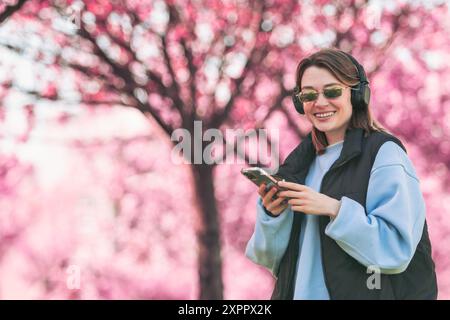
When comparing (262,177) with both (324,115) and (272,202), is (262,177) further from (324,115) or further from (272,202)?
(324,115)

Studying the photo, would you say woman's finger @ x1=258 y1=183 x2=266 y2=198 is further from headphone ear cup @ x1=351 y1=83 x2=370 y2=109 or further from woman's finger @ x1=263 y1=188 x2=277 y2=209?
headphone ear cup @ x1=351 y1=83 x2=370 y2=109

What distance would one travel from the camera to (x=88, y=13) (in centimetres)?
719

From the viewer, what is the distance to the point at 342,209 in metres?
2.35

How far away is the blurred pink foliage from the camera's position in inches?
293

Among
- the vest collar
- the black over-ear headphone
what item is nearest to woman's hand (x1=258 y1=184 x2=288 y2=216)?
the vest collar

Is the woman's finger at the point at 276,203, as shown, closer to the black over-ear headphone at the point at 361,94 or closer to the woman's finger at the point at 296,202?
the woman's finger at the point at 296,202

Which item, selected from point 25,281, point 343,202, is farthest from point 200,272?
point 25,281

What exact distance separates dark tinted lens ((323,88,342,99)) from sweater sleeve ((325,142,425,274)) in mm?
289

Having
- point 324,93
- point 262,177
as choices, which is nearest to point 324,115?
point 324,93

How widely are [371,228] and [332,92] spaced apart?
1.69ft

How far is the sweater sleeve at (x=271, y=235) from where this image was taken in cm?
257

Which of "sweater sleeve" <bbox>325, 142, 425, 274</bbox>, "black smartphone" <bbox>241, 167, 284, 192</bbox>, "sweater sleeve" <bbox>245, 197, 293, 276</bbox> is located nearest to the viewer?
"sweater sleeve" <bbox>325, 142, 425, 274</bbox>
